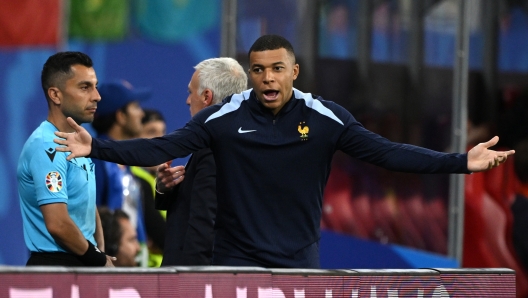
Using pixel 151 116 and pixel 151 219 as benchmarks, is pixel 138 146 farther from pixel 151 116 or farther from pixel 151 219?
pixel 151 116

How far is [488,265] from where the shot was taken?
29.3ft

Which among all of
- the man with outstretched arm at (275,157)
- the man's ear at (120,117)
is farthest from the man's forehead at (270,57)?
the man's ear at (120,117)

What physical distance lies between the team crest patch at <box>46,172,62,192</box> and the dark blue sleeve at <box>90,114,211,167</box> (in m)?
0.57

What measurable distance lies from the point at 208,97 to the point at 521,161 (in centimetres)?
424

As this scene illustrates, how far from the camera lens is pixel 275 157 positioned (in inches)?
172

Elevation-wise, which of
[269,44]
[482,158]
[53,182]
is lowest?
[53,182]

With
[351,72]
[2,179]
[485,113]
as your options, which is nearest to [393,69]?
Result: [351,72]

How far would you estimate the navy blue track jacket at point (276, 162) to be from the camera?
4336mm

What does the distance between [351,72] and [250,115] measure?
4.53m

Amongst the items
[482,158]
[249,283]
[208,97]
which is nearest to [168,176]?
[208,97]

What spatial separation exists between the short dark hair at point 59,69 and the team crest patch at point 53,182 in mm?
490

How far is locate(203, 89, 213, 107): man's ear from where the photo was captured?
509 cm

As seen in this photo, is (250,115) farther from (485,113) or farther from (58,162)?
(485,113)

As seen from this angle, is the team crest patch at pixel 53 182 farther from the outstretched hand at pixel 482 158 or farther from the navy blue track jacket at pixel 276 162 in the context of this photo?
the outstretched hand at pixel 482 158
